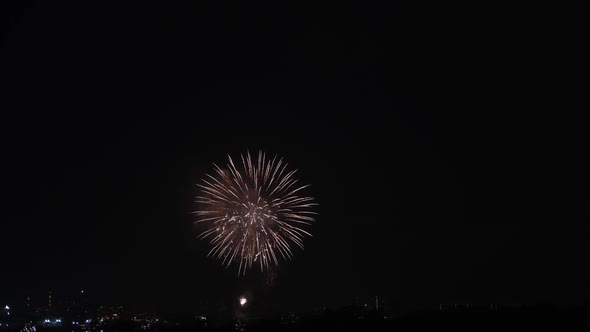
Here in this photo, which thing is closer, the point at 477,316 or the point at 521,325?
the point at 521,325

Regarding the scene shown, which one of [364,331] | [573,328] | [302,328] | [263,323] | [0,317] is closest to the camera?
[573,328]

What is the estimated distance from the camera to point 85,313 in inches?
5861

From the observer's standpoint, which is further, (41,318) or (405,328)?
(41,318)

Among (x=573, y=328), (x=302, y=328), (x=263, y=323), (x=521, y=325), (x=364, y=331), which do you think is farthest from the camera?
(x=263, y=323)

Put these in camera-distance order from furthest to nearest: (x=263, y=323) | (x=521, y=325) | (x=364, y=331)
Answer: (x=263, y=323), (x=364, y=331), (x=521, y=325)

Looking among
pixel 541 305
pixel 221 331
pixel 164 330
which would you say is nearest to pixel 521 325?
pixel 541 305

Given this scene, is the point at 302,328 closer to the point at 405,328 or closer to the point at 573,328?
the point at 405,328

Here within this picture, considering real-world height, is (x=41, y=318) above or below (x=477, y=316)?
above

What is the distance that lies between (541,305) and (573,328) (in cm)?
1233

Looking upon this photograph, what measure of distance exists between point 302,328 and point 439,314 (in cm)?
1302

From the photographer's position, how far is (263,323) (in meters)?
74.5

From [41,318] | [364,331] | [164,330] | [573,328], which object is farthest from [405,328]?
[41,318]

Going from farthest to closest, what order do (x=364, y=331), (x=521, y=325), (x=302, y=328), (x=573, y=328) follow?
(x=302, y=328)
(x=364, y=331)
(x=521, y=325)
(x=573, y=328)

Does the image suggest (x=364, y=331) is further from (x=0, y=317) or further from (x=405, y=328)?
(x=0, y=317)
